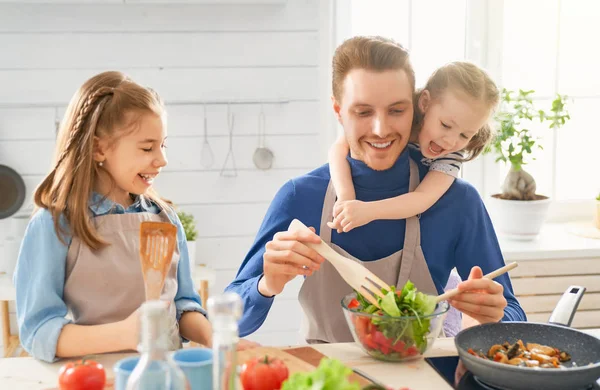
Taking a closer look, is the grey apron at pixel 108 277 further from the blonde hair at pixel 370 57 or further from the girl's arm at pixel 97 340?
the blonde hair at pixel 370 57

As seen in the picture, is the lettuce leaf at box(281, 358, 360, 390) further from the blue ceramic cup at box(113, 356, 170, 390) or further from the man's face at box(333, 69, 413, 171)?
the man's face at box(333, 69, 413, 171)

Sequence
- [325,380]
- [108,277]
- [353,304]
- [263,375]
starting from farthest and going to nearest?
[108,277], [353,304], [263,375], [325,380]

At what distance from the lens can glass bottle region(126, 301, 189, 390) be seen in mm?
828

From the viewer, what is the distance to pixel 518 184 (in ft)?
9.73

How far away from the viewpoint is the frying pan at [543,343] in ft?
3.55

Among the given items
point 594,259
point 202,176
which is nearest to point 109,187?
point 202,176

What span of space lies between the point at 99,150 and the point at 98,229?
0.63 feet

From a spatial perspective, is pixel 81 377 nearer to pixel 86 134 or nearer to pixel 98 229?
pixel 98 229

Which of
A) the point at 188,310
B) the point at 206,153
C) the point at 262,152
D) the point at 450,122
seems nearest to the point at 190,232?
the point at 206,153

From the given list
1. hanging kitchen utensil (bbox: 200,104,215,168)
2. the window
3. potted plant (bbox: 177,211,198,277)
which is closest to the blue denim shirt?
potted plant (bbox: 177,211,198,277)

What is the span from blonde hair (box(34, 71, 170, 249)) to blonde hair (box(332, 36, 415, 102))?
442 millimetres

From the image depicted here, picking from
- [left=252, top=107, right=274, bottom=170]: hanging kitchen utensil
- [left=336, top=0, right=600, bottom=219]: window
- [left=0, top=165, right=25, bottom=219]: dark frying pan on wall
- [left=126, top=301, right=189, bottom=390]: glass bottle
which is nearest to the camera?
[left=126, top=301, right=189, bottom=390]: glass bottle

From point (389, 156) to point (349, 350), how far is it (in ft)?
1.71

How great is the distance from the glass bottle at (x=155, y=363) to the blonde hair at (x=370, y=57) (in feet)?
3.14
